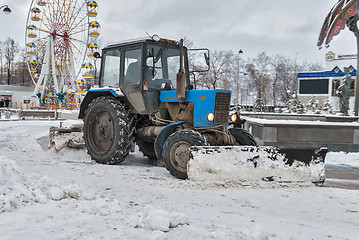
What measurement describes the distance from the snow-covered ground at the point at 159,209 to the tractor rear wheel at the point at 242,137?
56.3 inches

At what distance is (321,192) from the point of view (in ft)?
15.4

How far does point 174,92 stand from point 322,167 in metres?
2.88

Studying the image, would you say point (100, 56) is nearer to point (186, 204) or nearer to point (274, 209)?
point (186, 204)

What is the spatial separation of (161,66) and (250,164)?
2844mm

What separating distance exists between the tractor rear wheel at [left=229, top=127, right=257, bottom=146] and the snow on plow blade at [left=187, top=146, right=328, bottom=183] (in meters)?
1.13

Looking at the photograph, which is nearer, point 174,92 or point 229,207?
point 229,207

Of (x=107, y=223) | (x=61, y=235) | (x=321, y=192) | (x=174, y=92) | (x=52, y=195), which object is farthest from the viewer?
(x=174, y=92)

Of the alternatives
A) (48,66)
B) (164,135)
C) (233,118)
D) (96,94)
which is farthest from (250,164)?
(48,66)

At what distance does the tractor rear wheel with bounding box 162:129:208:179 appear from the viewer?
205 inches

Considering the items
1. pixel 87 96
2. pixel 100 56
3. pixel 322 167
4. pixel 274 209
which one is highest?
pixel 100 56

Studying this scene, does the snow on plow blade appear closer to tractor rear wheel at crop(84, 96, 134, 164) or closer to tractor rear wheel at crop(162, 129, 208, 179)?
tractor rear wheel at crop(162, 129, 208, 179)

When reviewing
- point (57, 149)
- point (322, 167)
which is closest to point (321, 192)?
point (322, 167)

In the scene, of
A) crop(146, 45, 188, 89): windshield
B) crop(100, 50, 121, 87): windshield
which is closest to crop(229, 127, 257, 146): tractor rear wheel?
crop(146, 45, 188, 89): windshield

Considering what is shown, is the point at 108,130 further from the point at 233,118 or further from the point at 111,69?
the point at 233,118
